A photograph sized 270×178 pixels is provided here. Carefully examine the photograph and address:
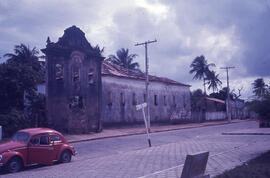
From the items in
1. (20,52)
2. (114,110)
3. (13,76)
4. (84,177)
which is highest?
(20,52)

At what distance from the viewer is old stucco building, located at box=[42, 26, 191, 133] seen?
95.3 ft

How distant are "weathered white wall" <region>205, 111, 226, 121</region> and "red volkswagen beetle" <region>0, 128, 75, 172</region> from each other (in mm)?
49153

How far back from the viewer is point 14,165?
37.1 feet

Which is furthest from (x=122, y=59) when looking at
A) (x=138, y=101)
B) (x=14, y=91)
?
(x=14, y=91)

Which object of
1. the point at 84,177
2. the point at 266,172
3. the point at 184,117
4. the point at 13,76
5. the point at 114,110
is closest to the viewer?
the point at 266,172

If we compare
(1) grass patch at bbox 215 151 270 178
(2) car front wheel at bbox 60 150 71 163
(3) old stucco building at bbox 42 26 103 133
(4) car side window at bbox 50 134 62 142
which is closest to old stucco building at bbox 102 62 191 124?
(3) old stucco building at bbox 42 26 103 133

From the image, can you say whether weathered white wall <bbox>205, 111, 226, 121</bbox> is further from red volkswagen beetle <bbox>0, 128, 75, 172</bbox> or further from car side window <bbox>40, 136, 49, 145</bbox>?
car side window <bbox>40, 136, 49, 145</bbox>

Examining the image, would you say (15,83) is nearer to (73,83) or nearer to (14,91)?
(14,91)

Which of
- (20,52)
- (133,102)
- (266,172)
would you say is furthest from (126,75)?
(266,172)

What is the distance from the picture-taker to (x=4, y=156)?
11016 millimetres

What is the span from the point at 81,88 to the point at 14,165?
20368 millimetres

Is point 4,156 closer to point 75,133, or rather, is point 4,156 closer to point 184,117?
point 75,133

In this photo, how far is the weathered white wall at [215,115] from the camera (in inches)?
2357

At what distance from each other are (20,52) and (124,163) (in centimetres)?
3629
